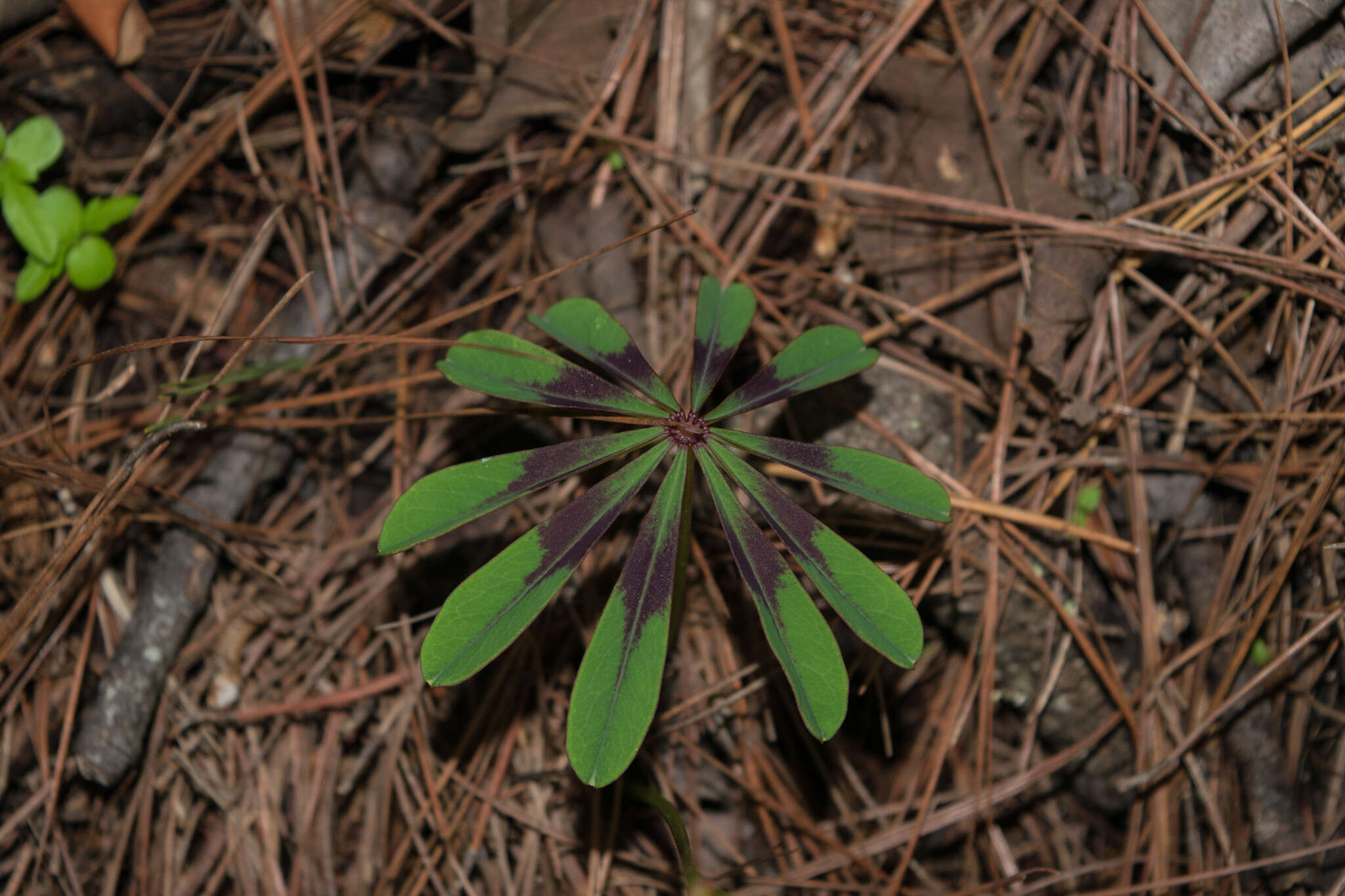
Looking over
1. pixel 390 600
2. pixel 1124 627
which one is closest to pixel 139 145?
pixel 390 600

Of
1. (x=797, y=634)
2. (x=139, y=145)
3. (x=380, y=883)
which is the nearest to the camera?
(x=797, y=634)

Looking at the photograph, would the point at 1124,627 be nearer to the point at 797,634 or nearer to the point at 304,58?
the point at 797,634

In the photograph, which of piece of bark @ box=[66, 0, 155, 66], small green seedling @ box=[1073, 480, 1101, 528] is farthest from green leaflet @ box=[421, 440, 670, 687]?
piece of bark @ box=[66, 0, 155, 66]

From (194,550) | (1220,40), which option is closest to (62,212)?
(194,550)

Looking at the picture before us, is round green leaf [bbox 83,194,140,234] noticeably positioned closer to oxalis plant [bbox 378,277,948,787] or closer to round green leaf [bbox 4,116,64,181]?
round green leaf [bbox 4,116,64,181]

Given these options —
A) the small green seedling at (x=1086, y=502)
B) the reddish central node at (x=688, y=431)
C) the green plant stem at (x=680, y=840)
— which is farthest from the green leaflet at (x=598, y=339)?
the small green seedling at (x=1086, y=502)

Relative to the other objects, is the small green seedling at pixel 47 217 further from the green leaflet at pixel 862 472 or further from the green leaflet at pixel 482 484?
the green leaflet at pixel 862 472

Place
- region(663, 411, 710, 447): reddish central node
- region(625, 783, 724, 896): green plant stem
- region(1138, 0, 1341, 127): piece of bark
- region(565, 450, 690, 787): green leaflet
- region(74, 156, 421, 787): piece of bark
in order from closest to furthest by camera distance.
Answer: region(565, 450, 690, 787): green leaflet → region(663, 411, 710, 447): reddish central node → region(625, 783, 724, 896): green plant stem → region(1138, 0, 1341, 127): piece of bark → region(74, 156, 421, 787): piece of bark
